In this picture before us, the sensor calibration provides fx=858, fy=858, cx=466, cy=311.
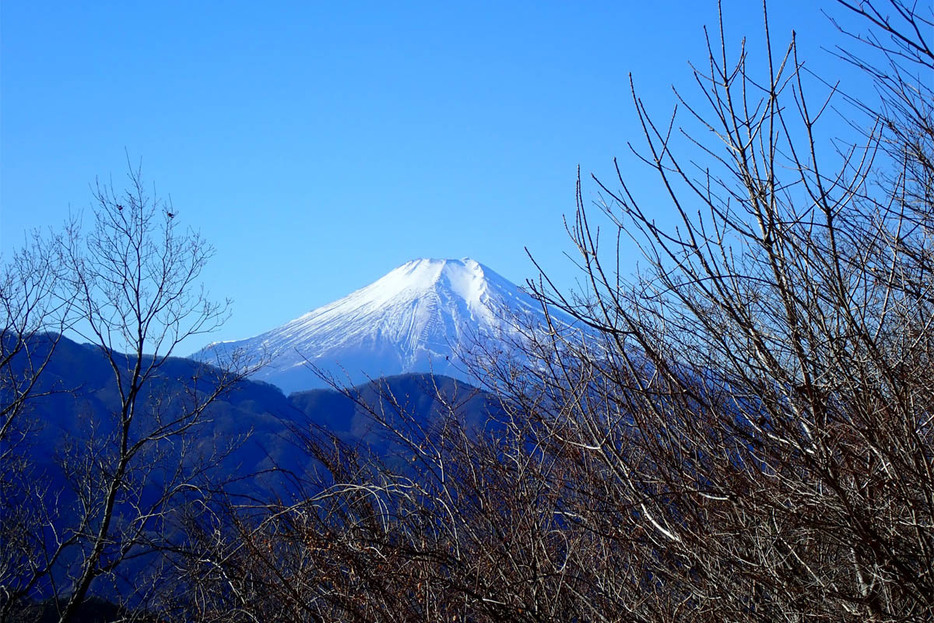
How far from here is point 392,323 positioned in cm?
10494

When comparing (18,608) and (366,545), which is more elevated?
(366,545)

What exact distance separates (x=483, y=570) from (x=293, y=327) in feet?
324

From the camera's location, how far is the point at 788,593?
7.85 feet

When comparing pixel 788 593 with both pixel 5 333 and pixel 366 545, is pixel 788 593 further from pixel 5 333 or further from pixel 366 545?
pixel 5 333

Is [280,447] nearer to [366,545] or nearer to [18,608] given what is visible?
[18,608]

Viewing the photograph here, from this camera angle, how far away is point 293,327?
100m

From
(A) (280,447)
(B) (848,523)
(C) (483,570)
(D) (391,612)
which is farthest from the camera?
(A) (280,447)

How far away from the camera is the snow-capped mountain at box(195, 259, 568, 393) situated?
92.6 metres

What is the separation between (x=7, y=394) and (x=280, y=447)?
114ft

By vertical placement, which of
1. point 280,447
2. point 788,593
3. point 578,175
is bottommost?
point 280,447

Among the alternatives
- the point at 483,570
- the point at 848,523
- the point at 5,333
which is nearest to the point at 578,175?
the point at 848,523

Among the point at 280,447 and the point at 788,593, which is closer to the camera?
the point at 788,593

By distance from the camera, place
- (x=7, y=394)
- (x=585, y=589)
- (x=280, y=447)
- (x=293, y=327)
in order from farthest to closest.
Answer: (x=293, y=327), (x=280, y=447), (x=7, y=394), (x=585, y=589)

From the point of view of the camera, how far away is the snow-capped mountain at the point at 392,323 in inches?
3647
